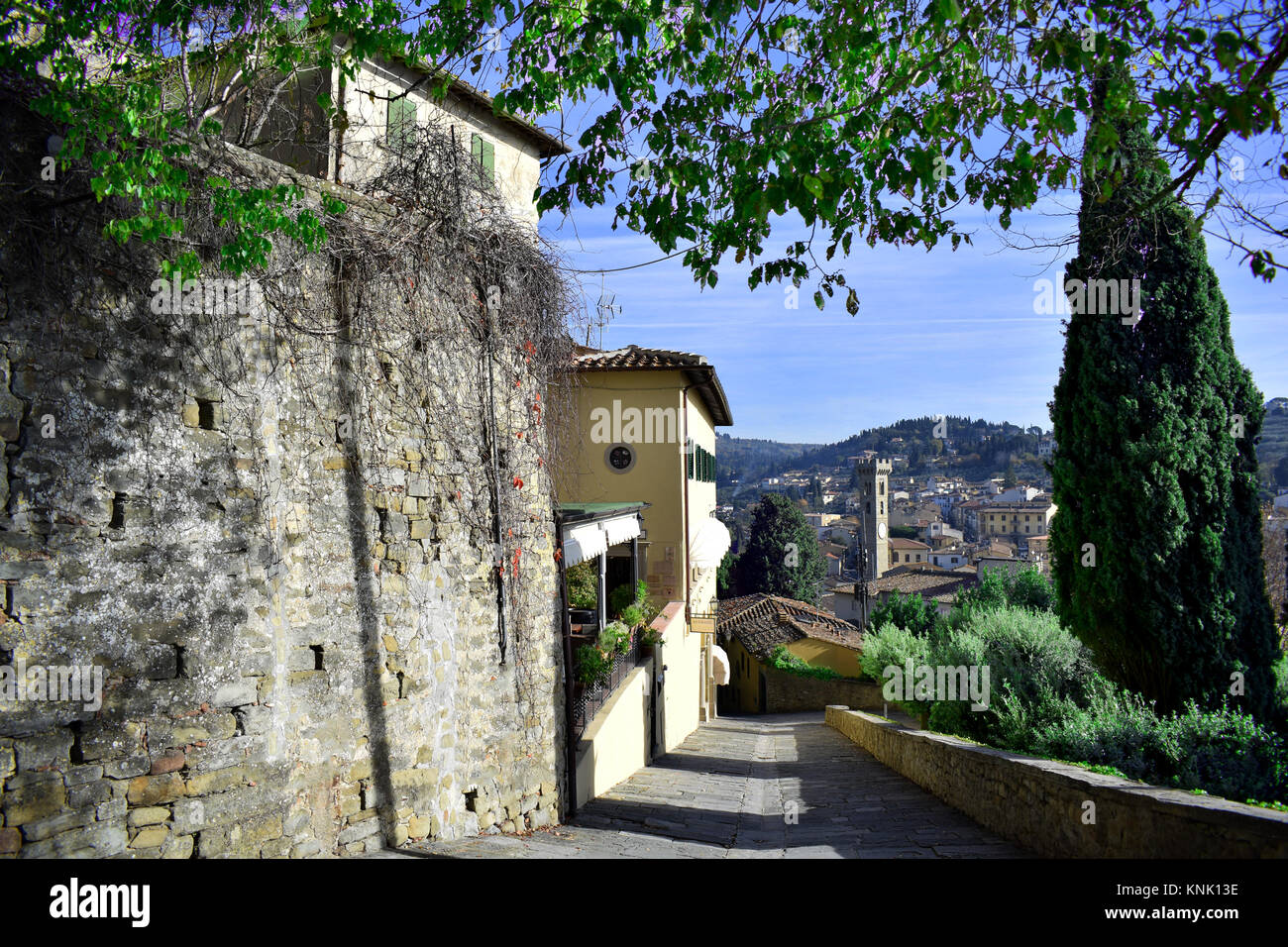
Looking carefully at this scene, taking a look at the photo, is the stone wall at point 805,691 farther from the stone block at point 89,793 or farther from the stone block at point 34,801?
the stone block at point 34,801

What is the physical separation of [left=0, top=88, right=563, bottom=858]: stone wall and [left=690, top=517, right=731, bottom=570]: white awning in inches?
499

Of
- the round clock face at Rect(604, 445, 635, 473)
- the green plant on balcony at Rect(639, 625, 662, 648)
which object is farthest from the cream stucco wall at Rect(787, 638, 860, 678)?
the green plant on balcony at Rect(639, 625, 662, 648)

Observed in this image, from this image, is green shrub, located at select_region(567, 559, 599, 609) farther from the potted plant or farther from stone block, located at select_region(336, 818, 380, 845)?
stone block, located at select_region(336, 818, 380, 845)

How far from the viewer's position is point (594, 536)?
1138 centimetres

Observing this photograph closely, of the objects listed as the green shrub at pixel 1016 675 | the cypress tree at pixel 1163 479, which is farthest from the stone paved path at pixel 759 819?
the cypress tree at pixel 1163 479

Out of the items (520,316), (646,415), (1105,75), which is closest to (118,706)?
(520,316)

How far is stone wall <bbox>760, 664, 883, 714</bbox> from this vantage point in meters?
30.5

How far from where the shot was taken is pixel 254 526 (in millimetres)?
5090

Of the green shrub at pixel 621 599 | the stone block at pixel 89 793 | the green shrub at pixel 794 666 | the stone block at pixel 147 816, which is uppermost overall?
the stone block at pixel 89 793

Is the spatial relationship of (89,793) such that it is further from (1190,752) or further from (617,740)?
(1190,752)

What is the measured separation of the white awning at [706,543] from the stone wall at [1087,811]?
975cm

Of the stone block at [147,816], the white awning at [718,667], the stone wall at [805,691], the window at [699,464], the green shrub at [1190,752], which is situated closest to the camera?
the stone block at [147,816]

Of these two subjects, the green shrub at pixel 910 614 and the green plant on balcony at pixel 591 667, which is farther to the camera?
the green shrub at pixel 910 614

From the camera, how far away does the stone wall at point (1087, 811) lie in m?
4.48
